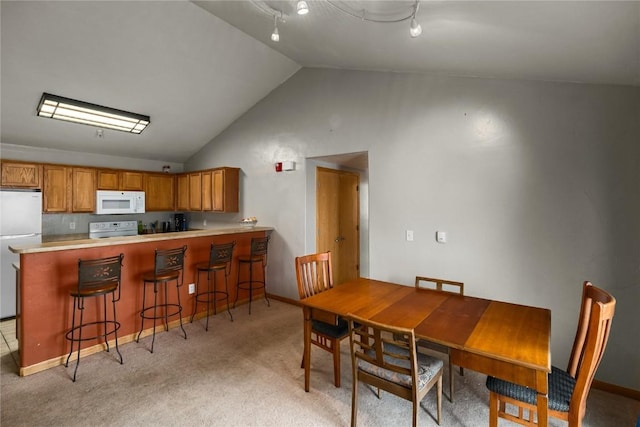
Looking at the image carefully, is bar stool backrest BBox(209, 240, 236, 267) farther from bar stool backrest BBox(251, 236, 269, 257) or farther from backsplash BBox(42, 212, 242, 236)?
backsplash BBox(42, 212, 242, 236)

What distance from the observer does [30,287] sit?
103 inches

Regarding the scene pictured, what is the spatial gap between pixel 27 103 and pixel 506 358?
5433mm

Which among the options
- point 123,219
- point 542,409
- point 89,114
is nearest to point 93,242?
point 89,114

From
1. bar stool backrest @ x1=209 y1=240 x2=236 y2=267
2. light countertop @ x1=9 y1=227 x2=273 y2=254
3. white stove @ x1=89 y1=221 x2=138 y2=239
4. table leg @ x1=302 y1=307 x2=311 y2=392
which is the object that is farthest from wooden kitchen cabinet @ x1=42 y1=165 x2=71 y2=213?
table leg @ x1=302 y1=307 x2=311 y2=392

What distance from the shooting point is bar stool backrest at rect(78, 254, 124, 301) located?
2.59 m

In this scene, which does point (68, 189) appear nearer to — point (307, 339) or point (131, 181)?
point (131, 181)

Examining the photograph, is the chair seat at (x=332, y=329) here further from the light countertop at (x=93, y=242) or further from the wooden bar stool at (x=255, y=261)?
the light countertop at (x=93, y=242)

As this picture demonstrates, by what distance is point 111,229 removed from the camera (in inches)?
208

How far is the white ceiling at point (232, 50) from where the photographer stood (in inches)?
70.6

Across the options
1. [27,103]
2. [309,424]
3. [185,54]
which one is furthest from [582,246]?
[27,103]

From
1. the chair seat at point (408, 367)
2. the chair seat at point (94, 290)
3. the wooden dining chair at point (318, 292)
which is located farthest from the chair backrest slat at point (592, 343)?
the chair seat at point (94, 290)

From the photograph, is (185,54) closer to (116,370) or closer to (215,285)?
(215,285)

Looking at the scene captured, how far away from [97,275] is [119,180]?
324cm

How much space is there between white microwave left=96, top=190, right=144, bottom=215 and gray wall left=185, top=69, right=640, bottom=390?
11.3 feet
